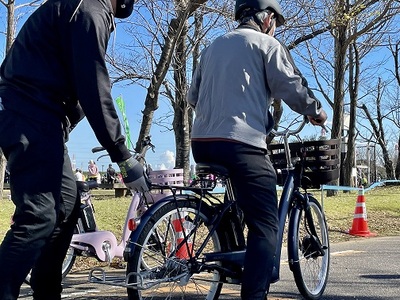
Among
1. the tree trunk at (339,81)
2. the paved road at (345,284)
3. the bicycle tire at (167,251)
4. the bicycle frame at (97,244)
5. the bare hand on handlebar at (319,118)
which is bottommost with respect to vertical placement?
the paved road at (345,284)

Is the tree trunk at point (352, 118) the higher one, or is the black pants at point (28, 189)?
the tree trunk at point (352, 118)

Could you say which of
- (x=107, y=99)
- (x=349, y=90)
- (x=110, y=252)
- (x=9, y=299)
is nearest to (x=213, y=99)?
(x=107, y=99)

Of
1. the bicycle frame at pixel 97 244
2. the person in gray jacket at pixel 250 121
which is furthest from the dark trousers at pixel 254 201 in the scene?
the bicycle frame at pixel 97 244

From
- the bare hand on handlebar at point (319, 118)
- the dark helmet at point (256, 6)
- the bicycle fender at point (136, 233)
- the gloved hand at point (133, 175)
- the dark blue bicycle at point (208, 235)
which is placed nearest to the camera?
the gloved hand at point (133, 175)

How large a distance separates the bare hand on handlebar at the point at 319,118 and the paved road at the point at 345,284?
138 cm

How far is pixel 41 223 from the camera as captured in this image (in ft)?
8.39

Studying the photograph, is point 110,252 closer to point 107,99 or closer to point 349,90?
point 107,99

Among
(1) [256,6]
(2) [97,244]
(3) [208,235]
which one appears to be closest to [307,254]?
(3) [208,235]

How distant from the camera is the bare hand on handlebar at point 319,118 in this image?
3635 millimetres

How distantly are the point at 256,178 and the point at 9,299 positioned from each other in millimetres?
1521

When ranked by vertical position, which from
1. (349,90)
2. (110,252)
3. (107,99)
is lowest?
(110,252)

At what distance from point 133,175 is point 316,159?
1874 millimetres

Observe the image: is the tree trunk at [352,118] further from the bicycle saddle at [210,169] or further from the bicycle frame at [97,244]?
the bicycle saddle at [210,169]

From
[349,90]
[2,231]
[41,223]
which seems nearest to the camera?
[41,223]
